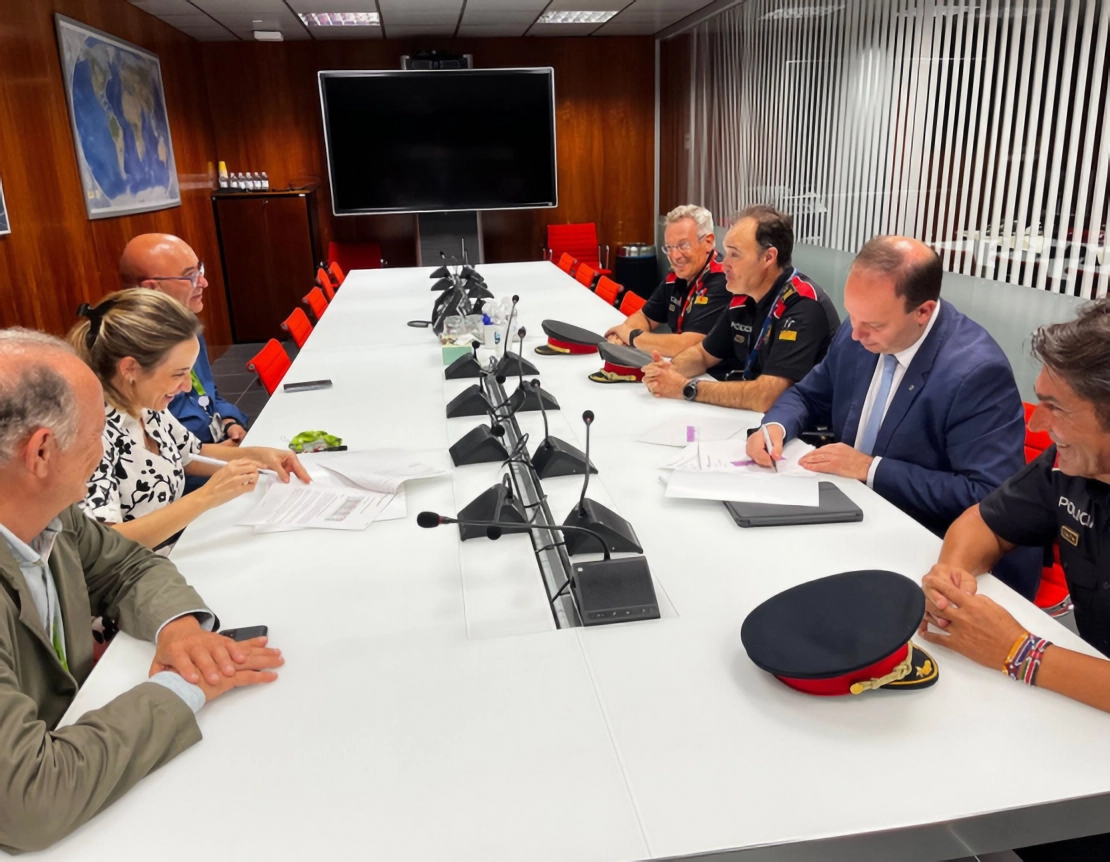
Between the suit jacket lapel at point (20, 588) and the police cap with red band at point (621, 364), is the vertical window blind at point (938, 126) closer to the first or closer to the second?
the police cap with red band at point (621, 364)

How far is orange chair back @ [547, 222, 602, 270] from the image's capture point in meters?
9.16

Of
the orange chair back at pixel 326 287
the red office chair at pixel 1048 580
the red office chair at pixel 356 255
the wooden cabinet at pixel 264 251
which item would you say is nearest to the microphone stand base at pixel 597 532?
the red office chair at pixel 1048 580

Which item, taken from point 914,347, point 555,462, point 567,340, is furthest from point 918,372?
point 567,340

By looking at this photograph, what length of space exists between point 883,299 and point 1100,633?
940 millimetres

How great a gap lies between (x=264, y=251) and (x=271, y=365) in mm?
5170

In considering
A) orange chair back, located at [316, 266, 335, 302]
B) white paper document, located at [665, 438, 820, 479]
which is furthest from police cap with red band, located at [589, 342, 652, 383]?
orange chair back, located at [316, 266, 335, 302]

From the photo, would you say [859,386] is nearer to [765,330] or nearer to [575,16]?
[765,330]

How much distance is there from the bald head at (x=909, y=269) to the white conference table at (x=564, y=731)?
0.64m

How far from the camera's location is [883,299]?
2.10 metres

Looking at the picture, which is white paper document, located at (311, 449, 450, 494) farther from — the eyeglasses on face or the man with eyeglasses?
the eyeglasses on face

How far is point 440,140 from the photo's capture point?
8.49 m

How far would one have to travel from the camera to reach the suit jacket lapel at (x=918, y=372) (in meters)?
2.13

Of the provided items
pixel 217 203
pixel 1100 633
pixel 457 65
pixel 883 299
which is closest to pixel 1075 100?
pixel 883 299

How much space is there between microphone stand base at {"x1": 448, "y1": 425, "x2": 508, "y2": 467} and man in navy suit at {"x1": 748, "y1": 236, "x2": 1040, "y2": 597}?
667 millimetres
